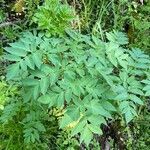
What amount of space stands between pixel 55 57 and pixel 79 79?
14 cm

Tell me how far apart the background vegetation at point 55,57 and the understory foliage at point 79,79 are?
0.04 metres

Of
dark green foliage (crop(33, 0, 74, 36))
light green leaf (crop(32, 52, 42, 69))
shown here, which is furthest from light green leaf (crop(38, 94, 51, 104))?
dark green foliage (crop(33, 0, 74, 36))

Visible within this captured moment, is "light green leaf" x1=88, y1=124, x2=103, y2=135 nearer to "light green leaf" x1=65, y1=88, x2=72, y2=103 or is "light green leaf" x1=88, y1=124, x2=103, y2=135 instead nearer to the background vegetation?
the background vegetation

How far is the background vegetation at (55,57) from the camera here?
79.7 inches

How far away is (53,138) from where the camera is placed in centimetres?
Result: 224

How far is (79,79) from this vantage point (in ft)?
5.63

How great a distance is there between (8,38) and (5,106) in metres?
0.55

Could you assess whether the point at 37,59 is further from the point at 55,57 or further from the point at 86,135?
the point at 86,135

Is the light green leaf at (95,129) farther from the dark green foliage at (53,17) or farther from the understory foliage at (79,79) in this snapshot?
the dark green foliage at (53,17)

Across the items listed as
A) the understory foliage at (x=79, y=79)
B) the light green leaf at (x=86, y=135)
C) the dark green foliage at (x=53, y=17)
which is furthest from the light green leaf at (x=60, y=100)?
the dark green foliage at (x=53, y=17)

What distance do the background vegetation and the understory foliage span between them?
4 cm

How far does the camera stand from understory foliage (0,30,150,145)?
166 cm

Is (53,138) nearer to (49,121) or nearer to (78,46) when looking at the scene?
(49,121)

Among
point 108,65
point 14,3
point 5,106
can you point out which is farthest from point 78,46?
point 14,3
